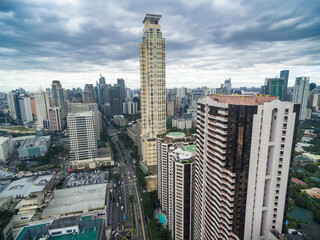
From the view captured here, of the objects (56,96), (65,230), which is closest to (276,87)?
(65,230)

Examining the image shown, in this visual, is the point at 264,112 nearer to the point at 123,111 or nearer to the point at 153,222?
the point at 153,222

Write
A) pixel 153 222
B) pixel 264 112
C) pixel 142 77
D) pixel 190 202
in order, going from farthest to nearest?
pixel 142 77 < pixel 153 222 < pixel 190 202 < pixel 264 112

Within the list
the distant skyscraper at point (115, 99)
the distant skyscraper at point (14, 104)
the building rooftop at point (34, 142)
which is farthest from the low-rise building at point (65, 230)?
the distant skyscraper at point (14, 104)

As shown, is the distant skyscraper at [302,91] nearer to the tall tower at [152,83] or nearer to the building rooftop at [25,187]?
the tall tower at [152,83]

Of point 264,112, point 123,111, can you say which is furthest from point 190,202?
point 123,111

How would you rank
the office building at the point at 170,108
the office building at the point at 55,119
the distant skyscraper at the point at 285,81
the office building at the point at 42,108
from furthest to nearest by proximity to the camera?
the office building at the point at 170,108, the distant skyscraper at the point at 285,81, the office building at the point at 42,108, the office building at the point at 55,119

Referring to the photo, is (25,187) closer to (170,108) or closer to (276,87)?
(170,108)
